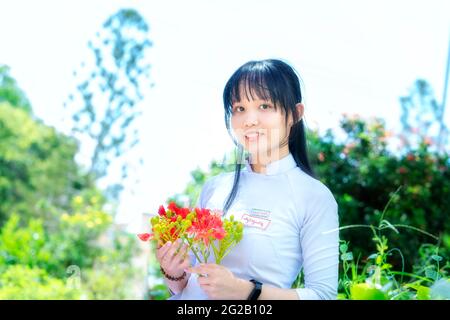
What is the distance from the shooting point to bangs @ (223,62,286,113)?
3.84 ft

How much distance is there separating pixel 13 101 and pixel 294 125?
12.1 metres

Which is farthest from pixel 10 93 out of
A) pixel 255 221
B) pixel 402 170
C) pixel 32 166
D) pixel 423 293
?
pixel 423 293

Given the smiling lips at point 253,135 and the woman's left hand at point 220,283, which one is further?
the smiling lips at point 253,135

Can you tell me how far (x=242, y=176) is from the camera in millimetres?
1235

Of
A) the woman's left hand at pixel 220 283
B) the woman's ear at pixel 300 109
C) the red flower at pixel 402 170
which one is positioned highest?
the woman's ear at pixel 300 109

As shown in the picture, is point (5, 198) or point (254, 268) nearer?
point (254, 268)

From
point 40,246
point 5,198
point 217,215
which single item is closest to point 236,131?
point 217,215

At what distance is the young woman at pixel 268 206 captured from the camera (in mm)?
1054

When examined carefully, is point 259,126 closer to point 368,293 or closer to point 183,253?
point 183,253

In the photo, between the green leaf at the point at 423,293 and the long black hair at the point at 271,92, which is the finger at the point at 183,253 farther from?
the green leaf at the point at 423,293

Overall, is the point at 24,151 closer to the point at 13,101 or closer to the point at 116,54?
the point at 13,101

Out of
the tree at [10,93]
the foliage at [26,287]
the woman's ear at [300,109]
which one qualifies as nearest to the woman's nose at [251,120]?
the woman's ear at [300,109]

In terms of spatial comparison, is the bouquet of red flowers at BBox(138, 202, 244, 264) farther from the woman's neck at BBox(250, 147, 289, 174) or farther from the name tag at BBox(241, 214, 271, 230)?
the woman's neck at BBox(250, 147, 289, 174)

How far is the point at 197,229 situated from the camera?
1011 mm
